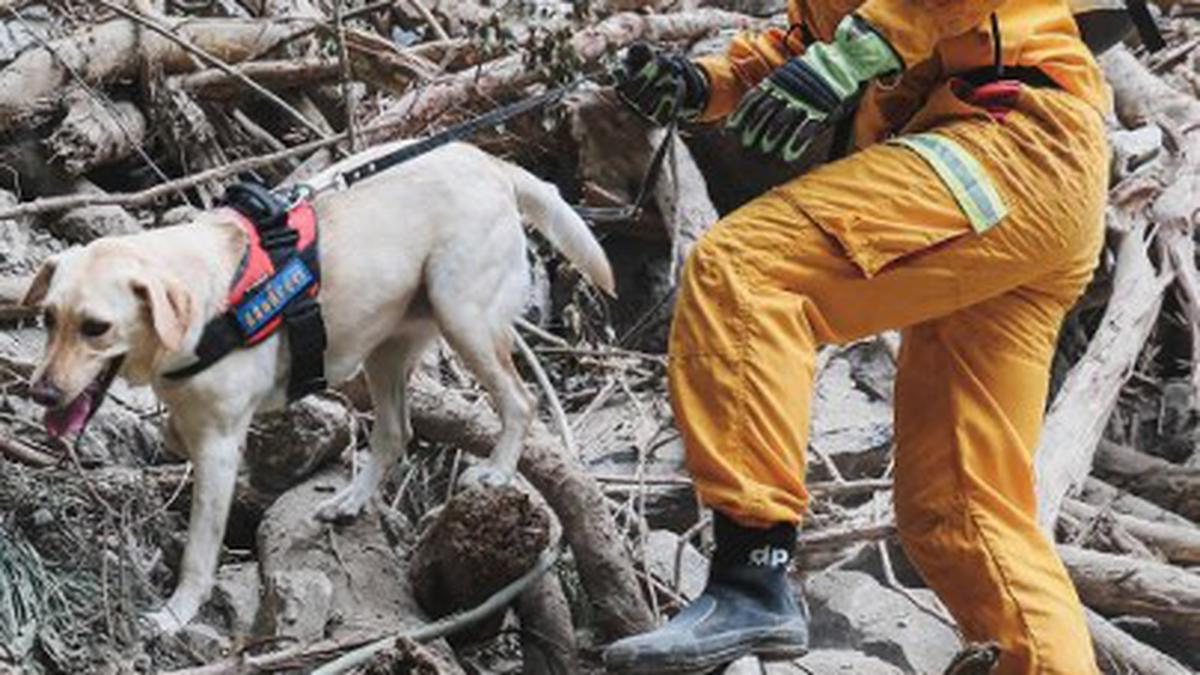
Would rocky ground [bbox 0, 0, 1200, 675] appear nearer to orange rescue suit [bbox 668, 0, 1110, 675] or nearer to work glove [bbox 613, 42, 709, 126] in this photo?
orange rescue suit [bbox 668, 0, 1110, 675]

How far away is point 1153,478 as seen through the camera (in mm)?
7176

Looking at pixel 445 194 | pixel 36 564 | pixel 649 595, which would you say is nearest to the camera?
pixel 36 564

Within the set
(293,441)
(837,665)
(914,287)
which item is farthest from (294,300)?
(837,665)

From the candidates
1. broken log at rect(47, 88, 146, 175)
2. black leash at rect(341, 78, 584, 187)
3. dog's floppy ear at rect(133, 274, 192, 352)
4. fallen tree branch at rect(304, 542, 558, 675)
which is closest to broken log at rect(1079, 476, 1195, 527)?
fallen tree branch at rect(304, 542, 558, 675)

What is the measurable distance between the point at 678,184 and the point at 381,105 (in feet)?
4.01

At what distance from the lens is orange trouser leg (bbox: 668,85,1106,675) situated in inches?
142

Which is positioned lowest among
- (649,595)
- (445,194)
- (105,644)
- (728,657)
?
(649,595)

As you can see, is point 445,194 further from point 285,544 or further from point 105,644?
point 105,644

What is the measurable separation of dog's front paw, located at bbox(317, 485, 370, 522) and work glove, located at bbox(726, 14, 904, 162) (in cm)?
164

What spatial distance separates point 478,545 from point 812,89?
4.84ft

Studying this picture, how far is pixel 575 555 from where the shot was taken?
15.3 ft

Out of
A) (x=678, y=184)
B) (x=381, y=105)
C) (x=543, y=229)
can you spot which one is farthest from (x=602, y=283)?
(x=381, y=105)

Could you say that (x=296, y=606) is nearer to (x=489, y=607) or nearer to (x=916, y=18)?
(x=489, y=607)

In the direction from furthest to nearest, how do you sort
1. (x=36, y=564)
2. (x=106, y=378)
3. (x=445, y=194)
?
(x=445, y=194) < (x=36, y=564) < (x=106, y=378)
